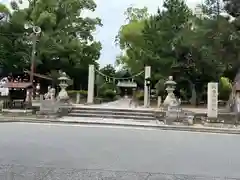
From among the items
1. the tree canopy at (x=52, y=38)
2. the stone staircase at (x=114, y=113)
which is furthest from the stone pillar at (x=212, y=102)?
the tree canopy at (x=52, y=38)

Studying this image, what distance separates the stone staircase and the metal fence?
1421 cm

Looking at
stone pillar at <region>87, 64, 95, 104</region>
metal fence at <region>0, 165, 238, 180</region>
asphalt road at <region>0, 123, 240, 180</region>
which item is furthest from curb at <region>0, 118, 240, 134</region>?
metal fence at <region>0, 165, 238, 180</region>

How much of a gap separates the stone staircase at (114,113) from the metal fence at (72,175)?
14.2 m

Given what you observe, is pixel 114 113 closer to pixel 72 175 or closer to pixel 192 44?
pixel 192 44

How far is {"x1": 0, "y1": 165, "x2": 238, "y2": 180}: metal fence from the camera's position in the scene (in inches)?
210

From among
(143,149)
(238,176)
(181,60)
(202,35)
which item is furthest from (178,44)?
(238,176)

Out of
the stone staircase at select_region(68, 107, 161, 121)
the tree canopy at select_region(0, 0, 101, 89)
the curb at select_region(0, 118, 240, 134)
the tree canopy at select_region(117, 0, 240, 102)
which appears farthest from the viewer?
the tree canopy at select_region(0, 0, 101, 89)

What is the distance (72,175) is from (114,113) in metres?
15.3

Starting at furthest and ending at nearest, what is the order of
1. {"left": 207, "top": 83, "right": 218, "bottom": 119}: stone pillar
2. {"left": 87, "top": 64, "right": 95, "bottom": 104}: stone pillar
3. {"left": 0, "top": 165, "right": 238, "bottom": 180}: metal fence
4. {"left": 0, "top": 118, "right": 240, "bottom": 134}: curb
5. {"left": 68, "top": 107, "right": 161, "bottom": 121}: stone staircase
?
{"left": 87, "top": 64, "right": 95, "bottom": 104}: stone pillar → {"left": 68, "top": 107, "right": 161, "bottom": 121}: stone staircase → {"left": 207, "top": 83, "right": 218, "bottom": 119}: stone pillar → {"left": 0, "top": 118, "right": 240, "bottom": 134}: curb → {"left": 0, "top": 165, "right": 238, "bottom": 180}: metal fence

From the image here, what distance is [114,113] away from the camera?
20.9 metres

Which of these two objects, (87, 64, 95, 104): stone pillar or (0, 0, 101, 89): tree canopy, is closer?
(87, 64, 95, 104): stone pillar

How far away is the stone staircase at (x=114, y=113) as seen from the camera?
20.4 meters

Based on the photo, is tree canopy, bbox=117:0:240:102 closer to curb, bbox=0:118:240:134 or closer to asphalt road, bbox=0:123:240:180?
curb, bbox=0:118:240:134

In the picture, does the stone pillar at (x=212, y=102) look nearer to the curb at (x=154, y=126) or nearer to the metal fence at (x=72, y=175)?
the curb at (x=154, y=126)
